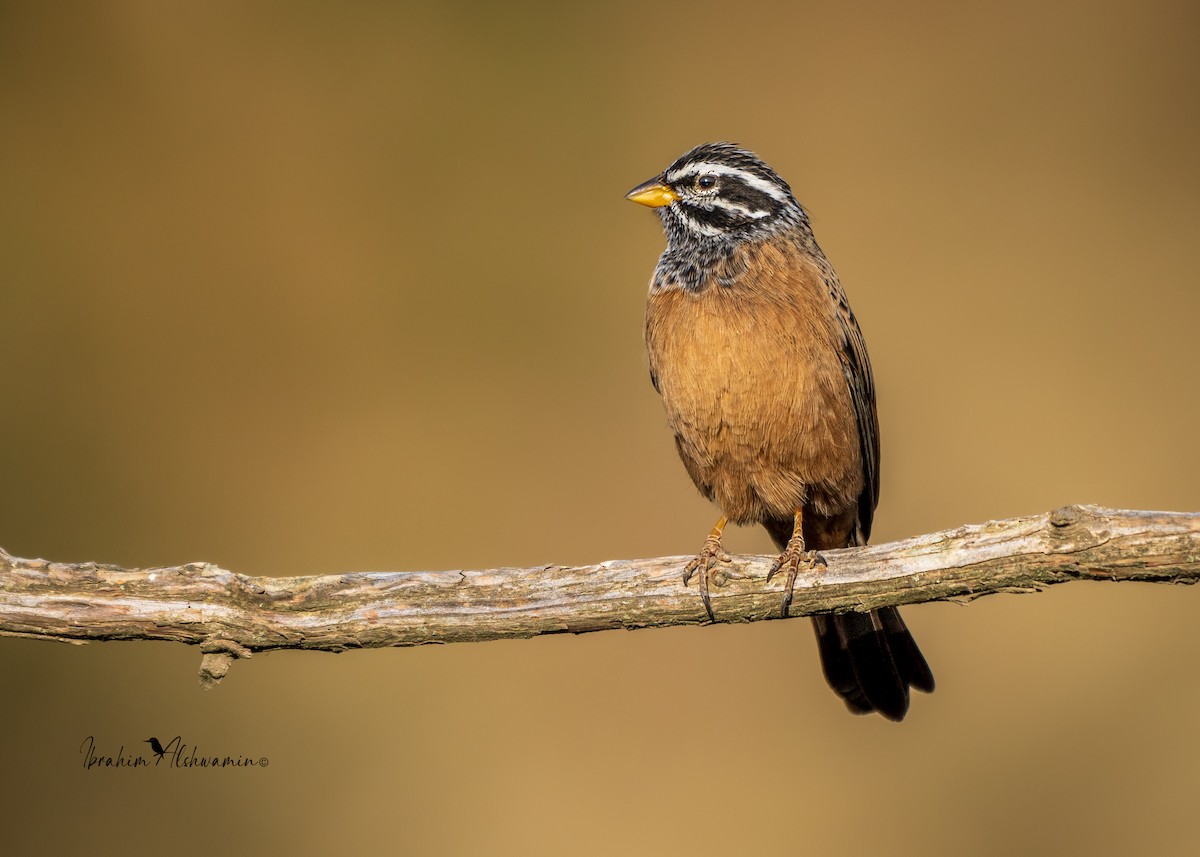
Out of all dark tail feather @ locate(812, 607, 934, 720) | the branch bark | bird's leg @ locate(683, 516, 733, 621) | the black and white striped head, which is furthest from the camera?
the black and white striped head

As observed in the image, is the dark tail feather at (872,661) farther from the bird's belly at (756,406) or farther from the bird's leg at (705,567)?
the bird's leg at (705,567)

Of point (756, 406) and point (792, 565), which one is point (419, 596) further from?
point (756, 406)

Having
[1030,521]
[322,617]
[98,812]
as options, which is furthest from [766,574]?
[98,812]

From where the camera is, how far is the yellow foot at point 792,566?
410 cm

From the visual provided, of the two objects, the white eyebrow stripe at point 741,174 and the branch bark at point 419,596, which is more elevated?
the white eyebrow stripe at point 741,174

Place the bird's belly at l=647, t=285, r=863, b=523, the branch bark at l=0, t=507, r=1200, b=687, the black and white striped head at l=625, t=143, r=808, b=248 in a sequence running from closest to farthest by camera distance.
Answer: the branch bark at l=0, t=507, r=1200, b=687
the bird's belly at l=647, t=285, r=863, b=523
the black and white striped head at l=625, t=143, r=808, b=248

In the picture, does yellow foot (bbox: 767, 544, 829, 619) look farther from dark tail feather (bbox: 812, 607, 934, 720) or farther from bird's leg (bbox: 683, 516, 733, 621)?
dark tail feather (bbox: 812, 607, 934, 720)

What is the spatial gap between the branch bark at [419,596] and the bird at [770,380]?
634mm

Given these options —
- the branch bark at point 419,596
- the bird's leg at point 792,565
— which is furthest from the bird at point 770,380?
the branch bark at point 419,596

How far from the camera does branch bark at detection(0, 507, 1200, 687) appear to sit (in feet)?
12.0

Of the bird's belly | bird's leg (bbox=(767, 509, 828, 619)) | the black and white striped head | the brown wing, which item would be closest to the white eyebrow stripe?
the black and white striped head

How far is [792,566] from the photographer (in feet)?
13.7

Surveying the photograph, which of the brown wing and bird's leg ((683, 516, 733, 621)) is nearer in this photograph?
bird's leg ((683, 516, 733, 621))

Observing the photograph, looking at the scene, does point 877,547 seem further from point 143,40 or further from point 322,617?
point 143,40
